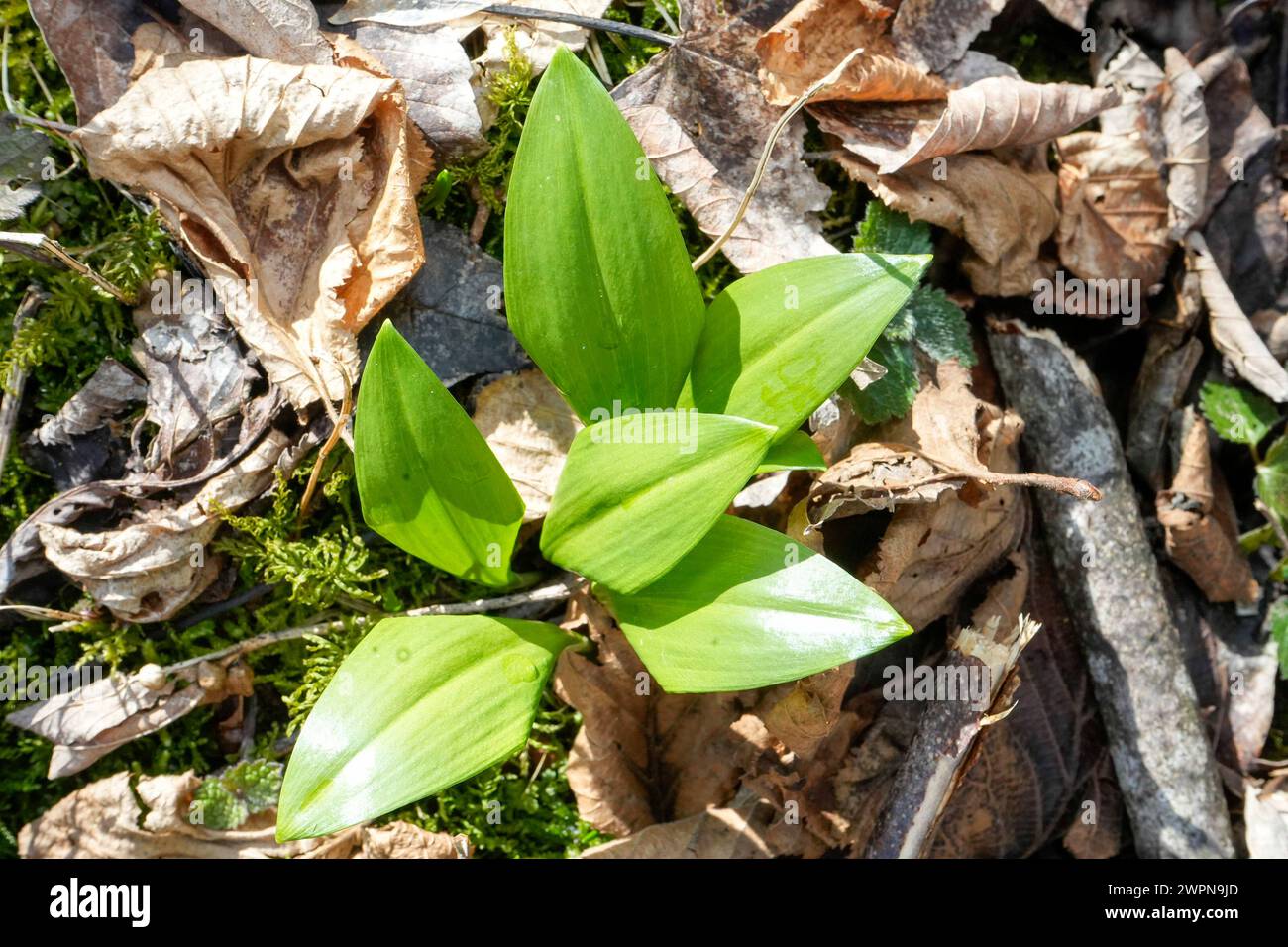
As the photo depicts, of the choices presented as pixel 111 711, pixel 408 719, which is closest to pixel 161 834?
pixel 111 711

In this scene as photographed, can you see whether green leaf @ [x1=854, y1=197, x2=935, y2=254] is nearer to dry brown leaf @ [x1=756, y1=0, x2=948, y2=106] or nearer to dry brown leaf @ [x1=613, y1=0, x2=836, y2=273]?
dry brown leaf @ [x1=613, y1=0, x2=836, y2=273]

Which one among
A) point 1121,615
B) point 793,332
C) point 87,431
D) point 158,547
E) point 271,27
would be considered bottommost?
point 1121,615

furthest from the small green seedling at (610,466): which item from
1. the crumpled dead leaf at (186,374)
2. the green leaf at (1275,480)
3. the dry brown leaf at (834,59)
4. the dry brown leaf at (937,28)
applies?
the green leaf at (1275,480)

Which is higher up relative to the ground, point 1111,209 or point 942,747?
point 1111,209

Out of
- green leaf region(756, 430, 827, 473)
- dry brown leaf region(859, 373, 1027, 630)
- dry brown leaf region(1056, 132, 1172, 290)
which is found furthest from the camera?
dry brown leaf region(1056, 132, 1172, 290)

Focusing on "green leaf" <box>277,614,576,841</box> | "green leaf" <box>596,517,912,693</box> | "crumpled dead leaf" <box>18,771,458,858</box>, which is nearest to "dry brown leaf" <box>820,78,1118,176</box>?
"green leaf" <box>596,517,912,693</box>

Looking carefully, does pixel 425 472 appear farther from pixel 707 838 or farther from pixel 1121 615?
pixel 1121 615

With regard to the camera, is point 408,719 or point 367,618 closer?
point 408,719
